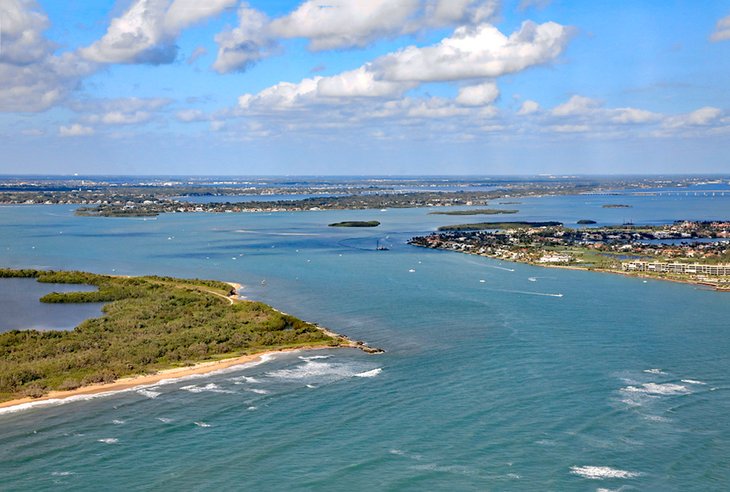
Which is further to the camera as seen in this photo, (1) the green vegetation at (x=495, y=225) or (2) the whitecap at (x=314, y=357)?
(1) the green vegetation at (x=495, y=225)

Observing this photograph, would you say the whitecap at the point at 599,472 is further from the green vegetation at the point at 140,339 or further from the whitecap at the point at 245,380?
the green vegetation at the point at 140,339

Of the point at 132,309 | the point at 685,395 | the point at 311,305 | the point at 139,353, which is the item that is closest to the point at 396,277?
the point at 311,305

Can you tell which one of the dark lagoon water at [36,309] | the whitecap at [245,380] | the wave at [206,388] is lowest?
the wave at [206,388]

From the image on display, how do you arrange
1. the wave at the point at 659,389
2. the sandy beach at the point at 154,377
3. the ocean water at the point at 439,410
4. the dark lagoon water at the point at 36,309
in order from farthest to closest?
the dark lagoon water at the point at 36,309
the wave at the point at 659,389
the sandy beach at the point at 154,377
the ocean water at the point at 439,410

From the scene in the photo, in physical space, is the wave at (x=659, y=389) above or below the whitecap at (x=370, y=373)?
above

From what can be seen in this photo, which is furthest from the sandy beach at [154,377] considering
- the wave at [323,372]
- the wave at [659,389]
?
the wave at [659,389]

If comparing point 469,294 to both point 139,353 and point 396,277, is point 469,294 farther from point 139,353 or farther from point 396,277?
point 139,353

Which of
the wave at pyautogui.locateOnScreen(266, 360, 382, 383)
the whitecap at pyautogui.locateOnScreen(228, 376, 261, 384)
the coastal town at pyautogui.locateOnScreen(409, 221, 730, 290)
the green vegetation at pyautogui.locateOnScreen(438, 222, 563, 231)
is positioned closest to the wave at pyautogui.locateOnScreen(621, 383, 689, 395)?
the wave at pyautogui.locateOnScreen(266, 360, 382, 383)

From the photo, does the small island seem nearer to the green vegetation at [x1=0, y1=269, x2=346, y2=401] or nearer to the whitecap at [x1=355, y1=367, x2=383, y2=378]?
the green vegetation at [x1=0, y1=269, x2=346, y2=401]
